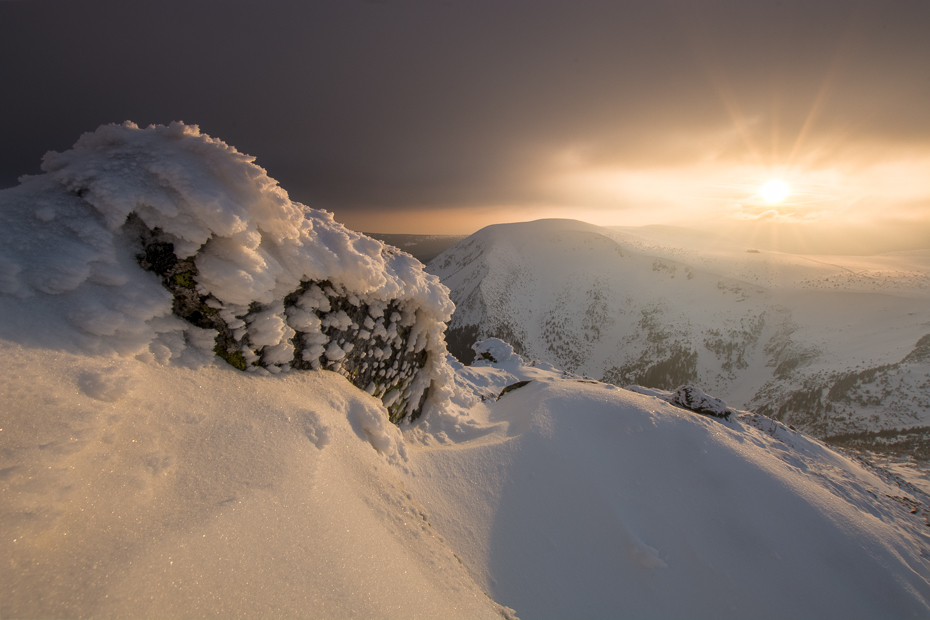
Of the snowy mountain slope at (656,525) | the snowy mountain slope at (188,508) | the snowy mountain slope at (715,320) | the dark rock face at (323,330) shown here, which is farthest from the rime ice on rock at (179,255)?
the snowy mountain slope at (715,320)

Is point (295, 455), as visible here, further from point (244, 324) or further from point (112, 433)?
point (244, 324)

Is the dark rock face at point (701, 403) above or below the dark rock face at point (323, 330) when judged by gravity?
below

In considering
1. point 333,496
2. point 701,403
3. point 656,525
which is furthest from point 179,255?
point 701,403

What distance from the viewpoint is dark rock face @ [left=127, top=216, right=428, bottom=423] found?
10.9 feet

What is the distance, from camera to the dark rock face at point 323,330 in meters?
3.33

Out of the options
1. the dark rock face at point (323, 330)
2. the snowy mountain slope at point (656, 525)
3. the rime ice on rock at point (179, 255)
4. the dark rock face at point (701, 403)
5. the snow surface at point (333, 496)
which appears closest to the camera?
the snow surface at point (333, 496)

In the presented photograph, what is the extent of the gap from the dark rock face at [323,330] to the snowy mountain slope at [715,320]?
938 inches

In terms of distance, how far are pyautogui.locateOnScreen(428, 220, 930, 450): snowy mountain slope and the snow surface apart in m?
18.3

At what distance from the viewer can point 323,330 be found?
4684 millimetres

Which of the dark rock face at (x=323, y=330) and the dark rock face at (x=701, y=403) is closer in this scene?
the dark rock face at (x=323, y=330)

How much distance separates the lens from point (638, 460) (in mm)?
5473

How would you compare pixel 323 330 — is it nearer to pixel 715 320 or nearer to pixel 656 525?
pixel 656 525

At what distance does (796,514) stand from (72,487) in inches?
312

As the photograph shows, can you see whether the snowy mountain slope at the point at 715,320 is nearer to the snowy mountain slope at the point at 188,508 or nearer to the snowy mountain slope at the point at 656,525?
the snowy mountain slope at the point at 656,525
